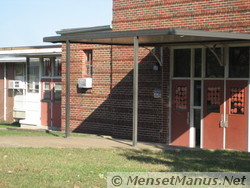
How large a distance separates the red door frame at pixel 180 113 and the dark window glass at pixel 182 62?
0.89 ft

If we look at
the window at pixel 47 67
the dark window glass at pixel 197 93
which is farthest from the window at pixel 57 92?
the dark window glass at pixel 197 93

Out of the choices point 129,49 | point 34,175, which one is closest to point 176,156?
point 34,175

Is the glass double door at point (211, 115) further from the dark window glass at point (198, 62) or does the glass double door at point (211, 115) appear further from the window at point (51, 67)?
the window at point (51, 67)

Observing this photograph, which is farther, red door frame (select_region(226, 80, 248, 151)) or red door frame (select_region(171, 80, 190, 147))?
red door frame (select_region(171, 80, 190, 147))

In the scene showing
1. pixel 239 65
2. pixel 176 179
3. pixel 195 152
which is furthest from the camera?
pixel 239 65

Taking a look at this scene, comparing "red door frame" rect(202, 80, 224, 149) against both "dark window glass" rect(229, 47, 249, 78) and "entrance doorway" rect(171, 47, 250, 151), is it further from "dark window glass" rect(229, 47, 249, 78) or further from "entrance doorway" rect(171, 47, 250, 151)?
"dark window glass" rect(229, 47, 249, 78)

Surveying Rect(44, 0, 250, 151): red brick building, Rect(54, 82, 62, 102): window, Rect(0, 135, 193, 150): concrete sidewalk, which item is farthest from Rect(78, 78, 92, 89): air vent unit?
Rect(54, 82, 62, 102): window

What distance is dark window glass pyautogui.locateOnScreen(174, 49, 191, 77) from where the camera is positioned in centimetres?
1541

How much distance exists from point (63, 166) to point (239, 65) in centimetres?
684

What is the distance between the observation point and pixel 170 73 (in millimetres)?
15773

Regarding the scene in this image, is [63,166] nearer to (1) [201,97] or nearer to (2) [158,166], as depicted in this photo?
(2) [158,166]

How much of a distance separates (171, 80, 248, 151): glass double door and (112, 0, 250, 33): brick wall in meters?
1.76

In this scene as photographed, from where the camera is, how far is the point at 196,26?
14.9 metres

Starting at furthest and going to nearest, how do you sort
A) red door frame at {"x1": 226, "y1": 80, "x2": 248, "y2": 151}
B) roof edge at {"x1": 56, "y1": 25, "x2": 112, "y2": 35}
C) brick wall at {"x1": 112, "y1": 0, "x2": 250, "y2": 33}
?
1. roof edge at {"x1": 56, "y1": 25, "x2": 112, "y2": 35}
2. red door frame at {"x1": 226, "y1": 80, "x2": 248, "y2": 151}
3. brick wall at {"x1": 112, "y1": 0, "x2": 250, "y2": 33}
